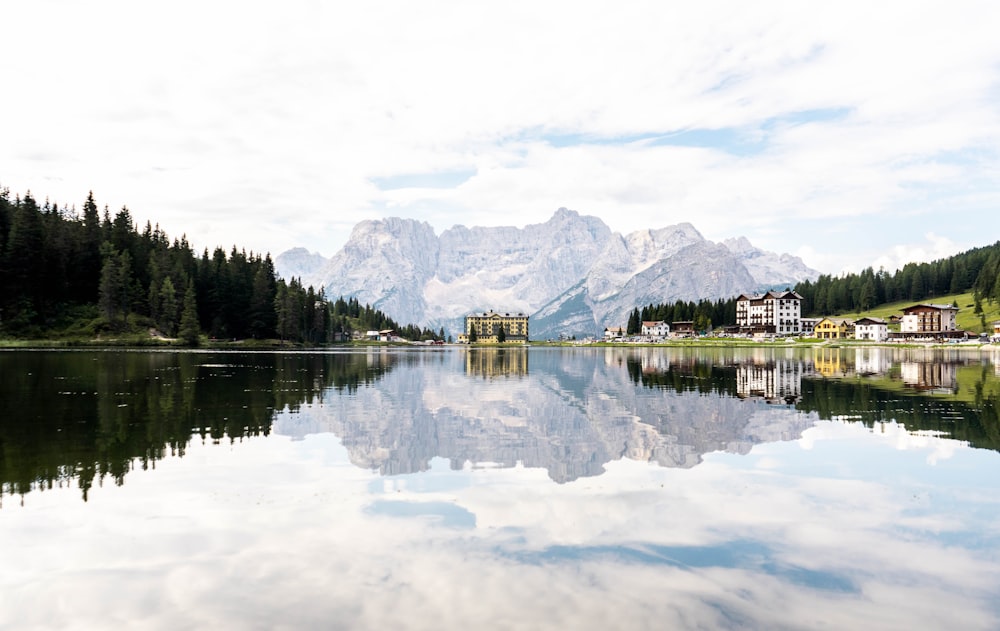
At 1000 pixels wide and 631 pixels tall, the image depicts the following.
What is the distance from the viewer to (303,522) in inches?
728

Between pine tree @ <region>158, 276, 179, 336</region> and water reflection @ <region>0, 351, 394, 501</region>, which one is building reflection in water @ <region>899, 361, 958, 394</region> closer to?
water reflection @ <region>0, 351, 394, 501</region>

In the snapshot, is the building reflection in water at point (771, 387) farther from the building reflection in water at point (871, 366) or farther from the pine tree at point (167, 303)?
the pine tree at point (167, 303)

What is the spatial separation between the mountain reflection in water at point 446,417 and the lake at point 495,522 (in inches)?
11.2

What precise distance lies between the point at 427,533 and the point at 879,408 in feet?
133

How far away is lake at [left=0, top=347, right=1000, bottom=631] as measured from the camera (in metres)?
13.0

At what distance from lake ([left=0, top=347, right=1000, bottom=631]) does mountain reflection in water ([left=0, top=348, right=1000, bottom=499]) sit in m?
0.28

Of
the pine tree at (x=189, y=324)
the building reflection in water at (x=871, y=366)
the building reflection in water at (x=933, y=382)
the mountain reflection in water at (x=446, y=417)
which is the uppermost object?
the pine tree at (x=189, y=324)

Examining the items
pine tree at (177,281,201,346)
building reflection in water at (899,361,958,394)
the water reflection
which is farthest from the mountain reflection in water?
pine tree at (177,281,201,346)

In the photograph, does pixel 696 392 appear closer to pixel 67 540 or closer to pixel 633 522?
pixel 633 522

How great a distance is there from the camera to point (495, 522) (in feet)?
61.8

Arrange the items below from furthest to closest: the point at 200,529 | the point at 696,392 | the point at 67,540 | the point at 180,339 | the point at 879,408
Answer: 1. the point at 180,339
2. the point at 696,392
3. the point at 879,408
4. the point at 200,529
5. the point at 67,540

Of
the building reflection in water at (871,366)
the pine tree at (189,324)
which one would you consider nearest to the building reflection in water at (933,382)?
the building reflection in water at (871,366)

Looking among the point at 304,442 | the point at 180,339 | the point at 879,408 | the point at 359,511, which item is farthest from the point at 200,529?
the point at 180,339

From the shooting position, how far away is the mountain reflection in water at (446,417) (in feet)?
91.3
